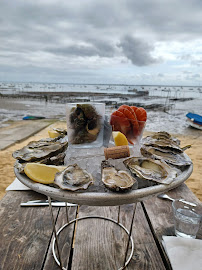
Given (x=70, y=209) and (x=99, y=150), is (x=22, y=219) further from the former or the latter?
(x=99, y=150)

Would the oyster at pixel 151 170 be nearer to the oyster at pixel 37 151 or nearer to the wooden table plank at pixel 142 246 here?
the oyster at pixel 37 151

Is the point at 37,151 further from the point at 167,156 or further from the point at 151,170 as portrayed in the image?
the point at 167,156

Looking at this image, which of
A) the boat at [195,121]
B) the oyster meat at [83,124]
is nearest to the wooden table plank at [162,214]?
the oyster meat at [83,124]

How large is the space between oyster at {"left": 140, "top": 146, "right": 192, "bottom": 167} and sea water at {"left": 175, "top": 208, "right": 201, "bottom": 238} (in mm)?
455

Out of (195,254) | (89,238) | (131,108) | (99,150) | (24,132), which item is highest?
(131,108)

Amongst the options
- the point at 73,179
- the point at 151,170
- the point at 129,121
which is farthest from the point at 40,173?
the point at 129,121

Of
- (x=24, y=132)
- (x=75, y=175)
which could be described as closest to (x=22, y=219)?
(x=75, y=175)

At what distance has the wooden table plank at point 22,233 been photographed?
1053 mm

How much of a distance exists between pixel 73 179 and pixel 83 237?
72 centimetres

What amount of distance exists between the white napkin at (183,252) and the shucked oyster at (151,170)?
0.56 m

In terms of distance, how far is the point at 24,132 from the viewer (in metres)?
7.98

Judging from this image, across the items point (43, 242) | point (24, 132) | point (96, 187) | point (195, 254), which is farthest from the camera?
point (24, 132)

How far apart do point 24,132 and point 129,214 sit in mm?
7390

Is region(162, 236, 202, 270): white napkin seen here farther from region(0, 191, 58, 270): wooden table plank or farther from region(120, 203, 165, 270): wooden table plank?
region(0, 191, 58, 270): wooden table plank
